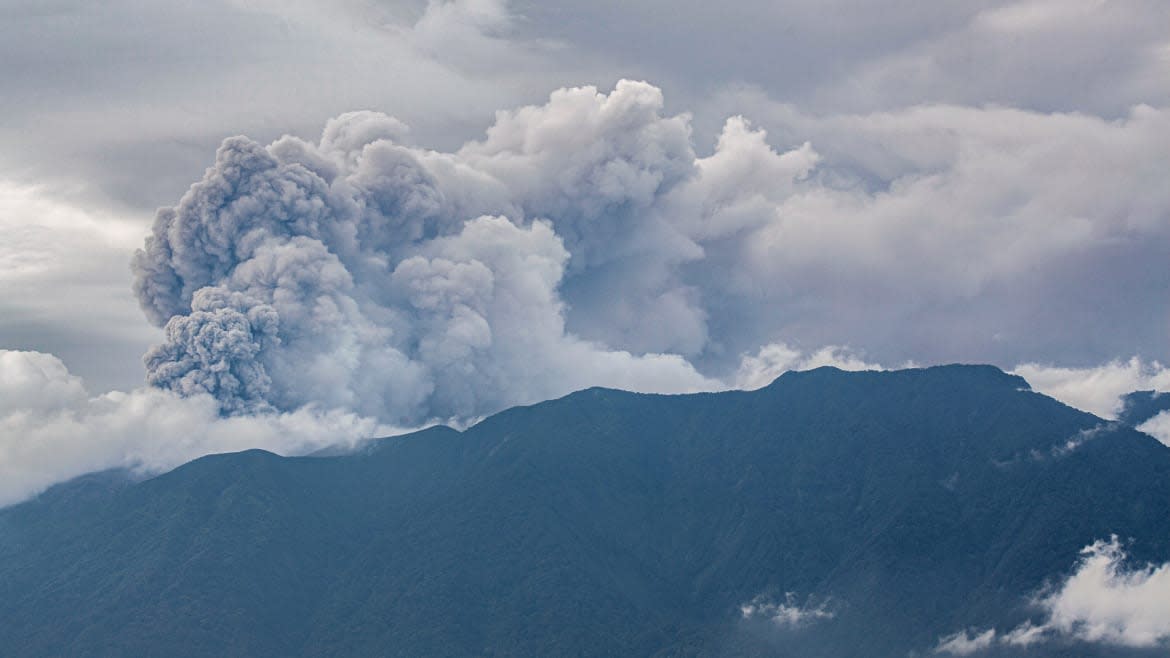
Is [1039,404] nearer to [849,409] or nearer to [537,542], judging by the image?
[849,409]

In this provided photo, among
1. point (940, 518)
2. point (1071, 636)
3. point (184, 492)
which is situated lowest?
point (1071, 636)

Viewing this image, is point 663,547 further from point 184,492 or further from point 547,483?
point 184,492

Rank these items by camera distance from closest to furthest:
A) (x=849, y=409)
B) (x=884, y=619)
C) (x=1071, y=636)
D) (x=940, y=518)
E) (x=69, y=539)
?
(x=1071, y=636) < (x=884, y=619) < (x=940, y=518) < (x=69, y=539) < (x=849, y=409)

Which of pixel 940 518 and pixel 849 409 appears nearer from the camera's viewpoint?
pixel 940 518

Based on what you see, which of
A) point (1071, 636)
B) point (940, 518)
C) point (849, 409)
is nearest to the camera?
point (1071, 636)

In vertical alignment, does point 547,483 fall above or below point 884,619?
above

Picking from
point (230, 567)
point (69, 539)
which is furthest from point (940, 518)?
point (69, 539)
